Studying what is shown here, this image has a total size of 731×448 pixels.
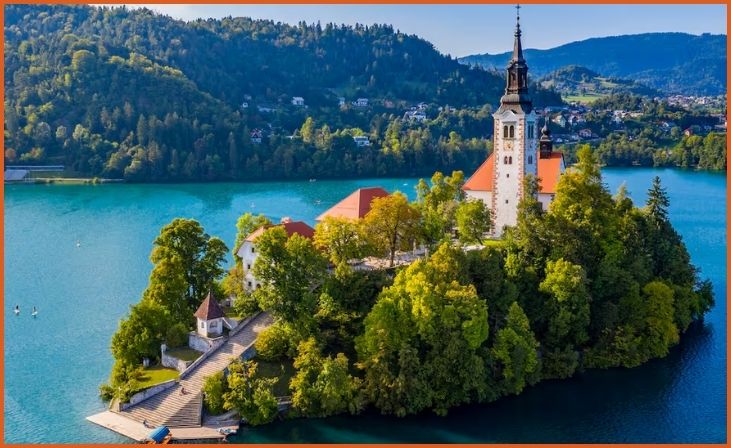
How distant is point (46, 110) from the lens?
12506 cm

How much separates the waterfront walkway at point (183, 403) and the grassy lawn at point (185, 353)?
127cm

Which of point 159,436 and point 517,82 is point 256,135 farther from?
point 159,436

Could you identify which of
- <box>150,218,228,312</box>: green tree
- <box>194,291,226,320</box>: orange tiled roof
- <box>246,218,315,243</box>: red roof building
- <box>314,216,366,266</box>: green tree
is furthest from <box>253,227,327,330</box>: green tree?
<box>150,218,228,312</box>: green tree

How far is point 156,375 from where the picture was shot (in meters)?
38.2

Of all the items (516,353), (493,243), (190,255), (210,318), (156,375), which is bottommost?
(156,375)

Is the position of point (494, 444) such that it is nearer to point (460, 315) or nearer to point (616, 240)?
point (460, 315)

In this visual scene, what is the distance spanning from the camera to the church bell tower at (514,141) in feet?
159

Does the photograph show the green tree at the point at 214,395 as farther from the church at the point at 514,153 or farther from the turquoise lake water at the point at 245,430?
the church at the point at 514,153

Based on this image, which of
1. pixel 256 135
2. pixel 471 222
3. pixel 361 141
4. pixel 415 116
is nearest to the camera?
pixel 471 222

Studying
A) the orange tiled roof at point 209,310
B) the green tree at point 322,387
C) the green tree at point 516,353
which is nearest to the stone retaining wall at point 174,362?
the orange tiled roof at point 209,310

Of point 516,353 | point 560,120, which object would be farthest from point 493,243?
point 560,120

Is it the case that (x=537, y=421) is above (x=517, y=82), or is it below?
below

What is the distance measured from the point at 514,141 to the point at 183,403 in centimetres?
2533

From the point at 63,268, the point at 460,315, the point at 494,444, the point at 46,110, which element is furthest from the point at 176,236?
the point at 46,110
